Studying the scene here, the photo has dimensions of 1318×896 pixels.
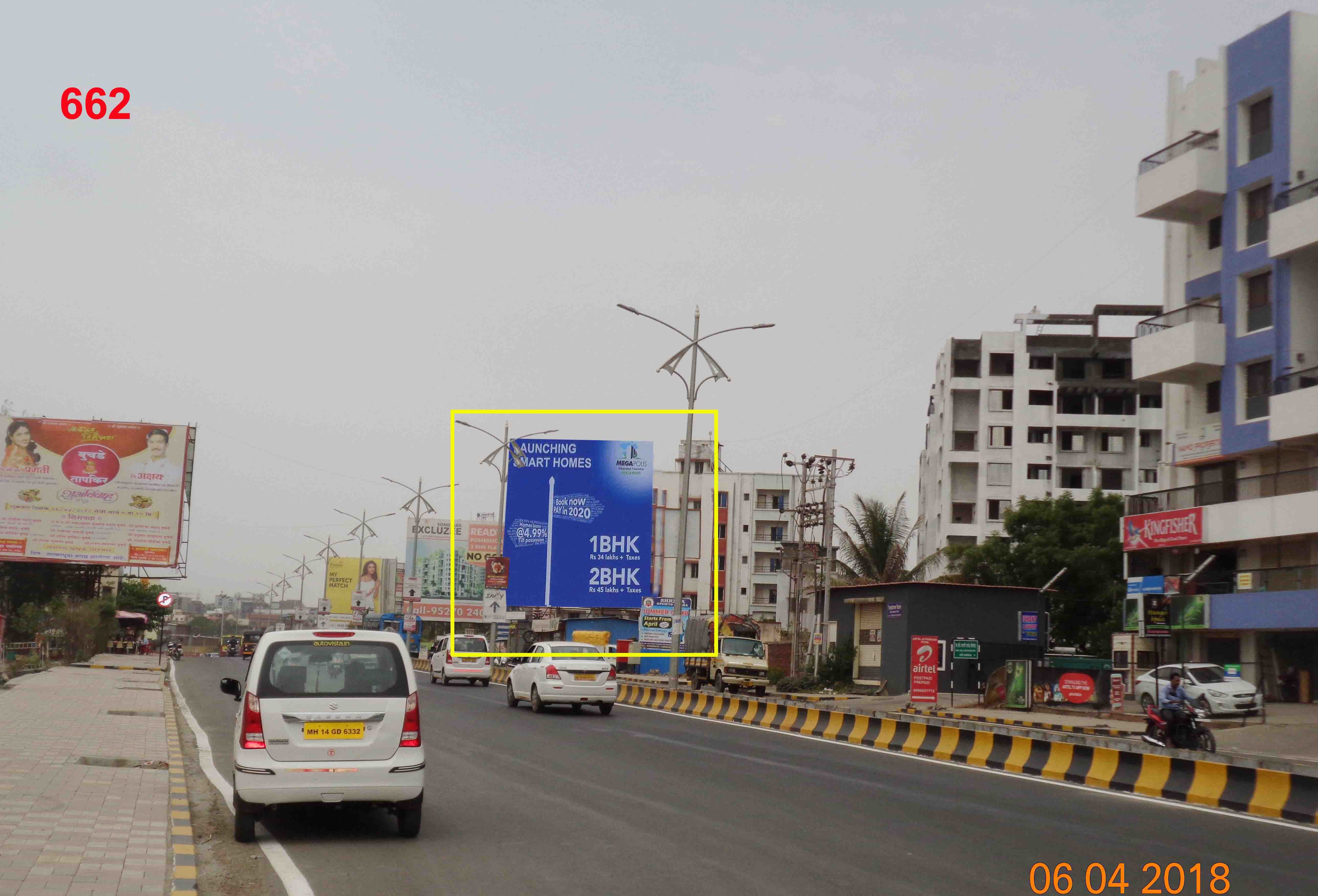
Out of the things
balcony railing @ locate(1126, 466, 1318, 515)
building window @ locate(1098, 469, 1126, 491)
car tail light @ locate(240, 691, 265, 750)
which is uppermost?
building window @ locate(1098, 469, 1126, 491)

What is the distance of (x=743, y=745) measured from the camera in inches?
829

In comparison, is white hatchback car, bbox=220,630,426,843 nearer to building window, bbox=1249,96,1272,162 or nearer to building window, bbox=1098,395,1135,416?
building window, bbox=1249,96,1272,162

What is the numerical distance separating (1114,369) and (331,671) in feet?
229

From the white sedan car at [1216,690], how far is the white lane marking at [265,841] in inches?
793

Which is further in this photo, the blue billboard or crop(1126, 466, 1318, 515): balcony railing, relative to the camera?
crop(1126, 466, 1318, 515): balcony railing

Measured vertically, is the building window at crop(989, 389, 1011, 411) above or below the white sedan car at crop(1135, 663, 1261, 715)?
above

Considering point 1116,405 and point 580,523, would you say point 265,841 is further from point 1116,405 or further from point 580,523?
point 1116,405

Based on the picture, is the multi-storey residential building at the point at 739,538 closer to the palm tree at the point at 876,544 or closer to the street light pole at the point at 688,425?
the palm tree at the point at 876,544

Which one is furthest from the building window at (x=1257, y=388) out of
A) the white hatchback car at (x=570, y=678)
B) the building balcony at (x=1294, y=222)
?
the white hatchback car at (x=570, y=678)

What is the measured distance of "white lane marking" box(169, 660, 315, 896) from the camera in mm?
8328

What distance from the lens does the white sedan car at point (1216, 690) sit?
99.7 ft

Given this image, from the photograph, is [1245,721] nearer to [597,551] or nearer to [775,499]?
[597,551]

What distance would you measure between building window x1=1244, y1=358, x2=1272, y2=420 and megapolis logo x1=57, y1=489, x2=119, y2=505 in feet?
141

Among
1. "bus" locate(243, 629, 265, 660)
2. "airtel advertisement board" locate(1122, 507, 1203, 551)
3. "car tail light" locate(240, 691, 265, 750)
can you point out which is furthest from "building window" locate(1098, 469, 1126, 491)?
"car tail light" locate(240, 691, 265, 750)
